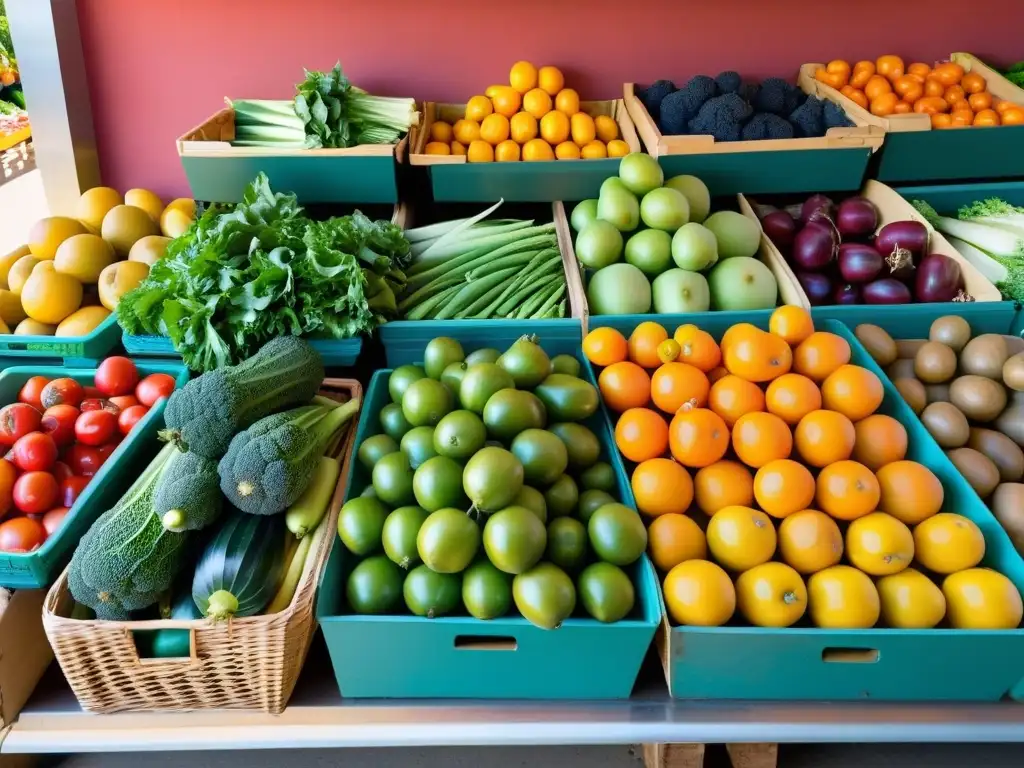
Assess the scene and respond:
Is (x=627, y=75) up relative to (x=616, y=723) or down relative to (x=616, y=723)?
up

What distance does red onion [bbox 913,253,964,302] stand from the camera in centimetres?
189

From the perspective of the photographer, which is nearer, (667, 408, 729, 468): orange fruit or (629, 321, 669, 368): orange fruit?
(667, 408, 729, 468): orange fruit

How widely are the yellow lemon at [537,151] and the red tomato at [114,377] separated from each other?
130 centimetres

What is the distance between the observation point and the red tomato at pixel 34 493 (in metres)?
1.34

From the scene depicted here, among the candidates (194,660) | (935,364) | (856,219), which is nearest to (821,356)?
(935,364)

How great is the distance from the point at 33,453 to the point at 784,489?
56.3 inches

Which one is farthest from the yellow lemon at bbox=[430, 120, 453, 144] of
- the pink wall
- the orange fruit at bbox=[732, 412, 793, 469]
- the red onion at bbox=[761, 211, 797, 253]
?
the orange fruit at bbox=[732, 412, 793, 469]

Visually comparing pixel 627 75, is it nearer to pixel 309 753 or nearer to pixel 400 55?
pixel 400 55

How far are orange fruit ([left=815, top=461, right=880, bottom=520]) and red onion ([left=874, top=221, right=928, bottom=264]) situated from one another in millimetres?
995

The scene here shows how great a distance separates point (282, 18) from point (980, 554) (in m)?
2.49

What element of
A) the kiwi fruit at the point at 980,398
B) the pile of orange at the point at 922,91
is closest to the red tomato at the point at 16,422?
the kiwi fruit at the point at 980,398

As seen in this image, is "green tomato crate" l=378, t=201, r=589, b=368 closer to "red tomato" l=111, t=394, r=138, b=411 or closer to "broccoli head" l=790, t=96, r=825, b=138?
"red tomato" l=111, t=394, r=138, b=411

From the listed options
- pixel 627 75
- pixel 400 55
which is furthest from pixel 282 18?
pixel 627 75

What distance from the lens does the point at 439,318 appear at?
1843 millimetres
